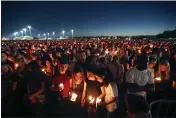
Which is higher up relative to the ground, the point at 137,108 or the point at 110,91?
the point at 137,108

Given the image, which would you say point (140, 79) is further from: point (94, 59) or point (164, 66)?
point (94, 59)

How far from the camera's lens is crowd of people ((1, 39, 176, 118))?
A: 4.63 m

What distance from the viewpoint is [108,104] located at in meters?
4.40

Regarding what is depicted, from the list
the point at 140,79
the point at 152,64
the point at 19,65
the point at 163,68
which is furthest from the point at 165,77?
the point at 19,65

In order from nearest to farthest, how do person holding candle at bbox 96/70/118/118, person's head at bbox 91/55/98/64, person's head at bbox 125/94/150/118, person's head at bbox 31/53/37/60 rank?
person's head at bbox 125/94/150/118 < person holding candle at bbox 96/70/118/118 < person's head at bbox 91/55/98/64 < person's head at bbox 31/53/37/60

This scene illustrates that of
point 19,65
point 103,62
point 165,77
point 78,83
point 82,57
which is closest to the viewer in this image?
point 78,83

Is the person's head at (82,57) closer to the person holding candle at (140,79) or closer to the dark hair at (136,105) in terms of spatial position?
the person holding candle at (140,79)

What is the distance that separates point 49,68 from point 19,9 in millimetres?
1203

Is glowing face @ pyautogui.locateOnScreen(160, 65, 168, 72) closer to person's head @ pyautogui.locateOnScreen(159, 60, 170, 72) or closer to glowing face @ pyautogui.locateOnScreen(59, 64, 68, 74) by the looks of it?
person's head @ pyautogui.locateOnScreen(159, 60, 170, 72)

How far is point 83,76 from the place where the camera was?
191 inches

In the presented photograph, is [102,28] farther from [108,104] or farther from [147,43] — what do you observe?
[108,104]

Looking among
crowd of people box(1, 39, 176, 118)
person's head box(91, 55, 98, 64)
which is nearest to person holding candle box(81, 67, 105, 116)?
crowd of people box(1, 39, 176, 118)

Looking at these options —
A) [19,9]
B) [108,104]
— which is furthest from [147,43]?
[19,9]

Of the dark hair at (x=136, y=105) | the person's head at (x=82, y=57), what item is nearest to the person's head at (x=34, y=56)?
the person's head at (x=82, y=57)
